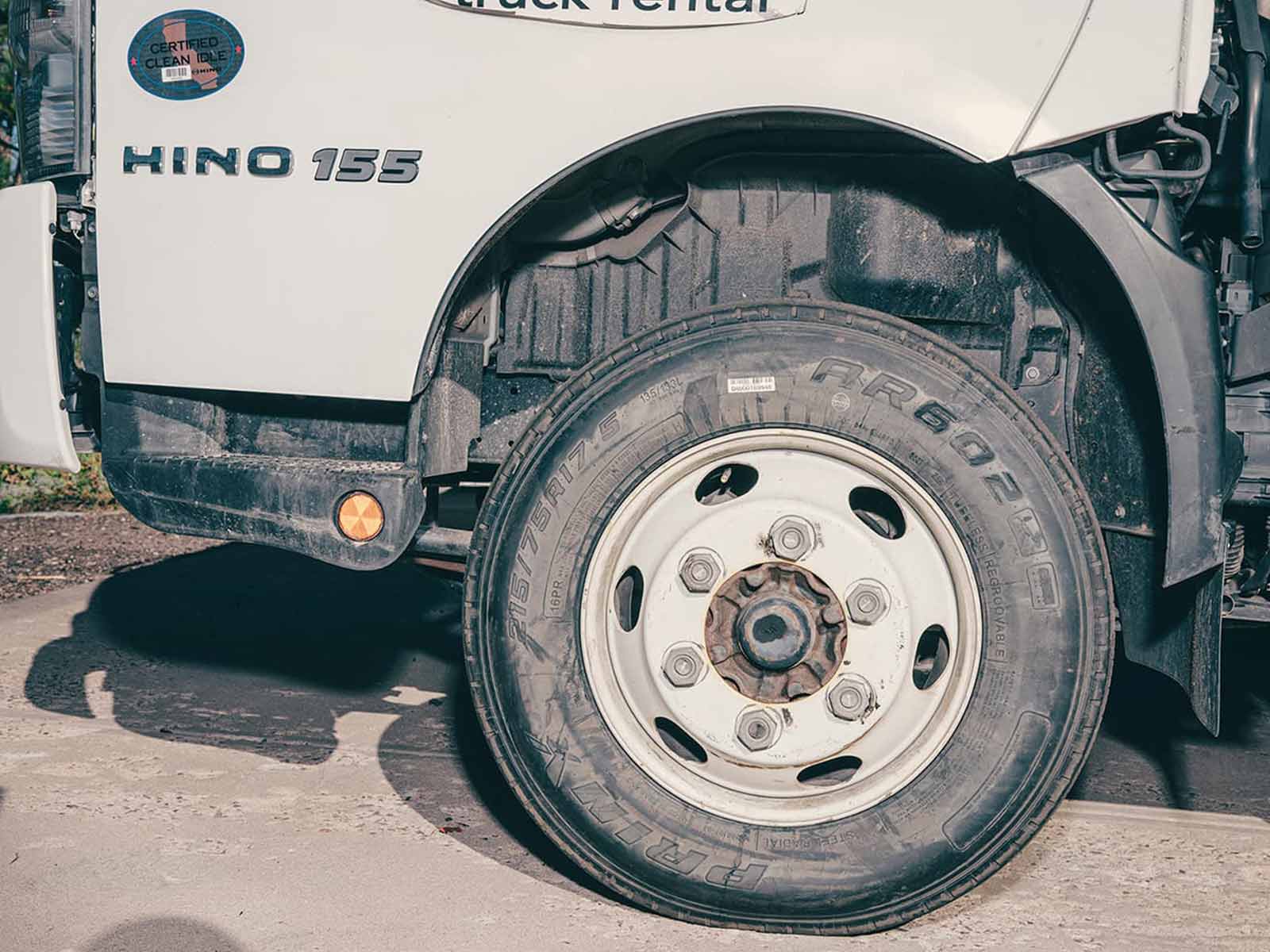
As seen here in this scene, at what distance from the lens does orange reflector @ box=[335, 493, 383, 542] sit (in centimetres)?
271

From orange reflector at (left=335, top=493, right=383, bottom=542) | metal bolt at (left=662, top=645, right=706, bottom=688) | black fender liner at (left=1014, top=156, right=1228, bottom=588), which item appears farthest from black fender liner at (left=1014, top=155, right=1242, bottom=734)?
orange reflector at (left=335, top=493, right=383, bottom=542)

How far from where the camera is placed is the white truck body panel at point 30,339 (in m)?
2.84

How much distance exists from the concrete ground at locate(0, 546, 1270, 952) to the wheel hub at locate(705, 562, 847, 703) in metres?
0.49

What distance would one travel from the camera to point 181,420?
2822mm

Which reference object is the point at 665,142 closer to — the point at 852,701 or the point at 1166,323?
the point at 1166,323

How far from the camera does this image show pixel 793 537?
2.56 metres

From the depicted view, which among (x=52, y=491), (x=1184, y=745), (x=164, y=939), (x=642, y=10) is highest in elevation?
(x=642, y=10)

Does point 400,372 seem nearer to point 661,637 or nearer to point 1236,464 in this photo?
point 661,637

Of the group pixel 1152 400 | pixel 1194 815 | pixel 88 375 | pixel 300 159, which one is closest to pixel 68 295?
pixel 88 375

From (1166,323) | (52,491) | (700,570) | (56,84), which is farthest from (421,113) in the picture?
(52,491)

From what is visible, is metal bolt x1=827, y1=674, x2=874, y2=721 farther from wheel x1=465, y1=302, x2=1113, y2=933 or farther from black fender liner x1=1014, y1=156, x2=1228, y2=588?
black fender liner x1=1014, y1=156, x2=1228, y2=588

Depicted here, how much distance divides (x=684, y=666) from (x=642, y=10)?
4.05 feet

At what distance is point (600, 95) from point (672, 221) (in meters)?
0.50

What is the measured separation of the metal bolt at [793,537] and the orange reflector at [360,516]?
80 centimetres
